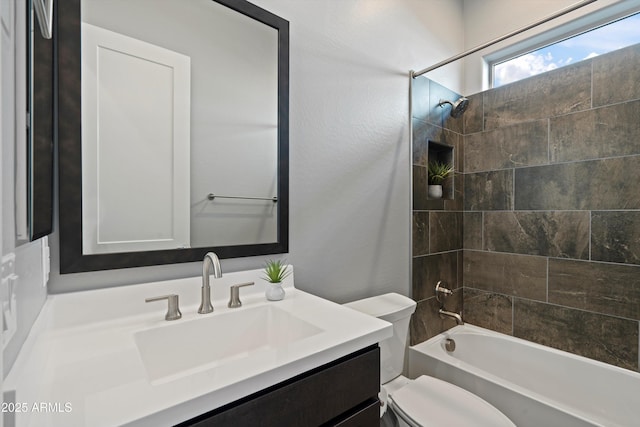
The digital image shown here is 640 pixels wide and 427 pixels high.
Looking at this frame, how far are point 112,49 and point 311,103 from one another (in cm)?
75

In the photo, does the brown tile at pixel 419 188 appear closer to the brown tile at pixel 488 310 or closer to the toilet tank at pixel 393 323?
the toilet tank at pixel 393 323

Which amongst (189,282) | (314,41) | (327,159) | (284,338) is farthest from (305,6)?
(284,338)

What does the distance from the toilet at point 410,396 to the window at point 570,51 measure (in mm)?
1821

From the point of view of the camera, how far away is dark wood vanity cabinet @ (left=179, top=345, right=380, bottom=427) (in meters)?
0.60

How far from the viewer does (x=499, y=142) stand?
2.18 m

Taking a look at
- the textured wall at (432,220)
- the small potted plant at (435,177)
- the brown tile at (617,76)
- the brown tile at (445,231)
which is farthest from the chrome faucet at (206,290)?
the brown tile at (617,76)

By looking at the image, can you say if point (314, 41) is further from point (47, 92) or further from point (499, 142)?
point (499, 142)

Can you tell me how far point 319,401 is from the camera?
72 centimetres

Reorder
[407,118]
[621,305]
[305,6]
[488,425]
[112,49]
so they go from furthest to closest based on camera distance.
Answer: [407,118], [621,305], [305,6], [488,425], [112,49]

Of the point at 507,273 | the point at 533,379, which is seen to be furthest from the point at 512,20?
the point at 533,379

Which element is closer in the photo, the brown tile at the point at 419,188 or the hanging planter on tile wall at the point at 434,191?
the brown tile at the point at 419,188

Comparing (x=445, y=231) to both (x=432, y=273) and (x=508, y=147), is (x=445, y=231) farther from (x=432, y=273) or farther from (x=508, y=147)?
(x=508, y=147)

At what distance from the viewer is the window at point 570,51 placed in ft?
5.66

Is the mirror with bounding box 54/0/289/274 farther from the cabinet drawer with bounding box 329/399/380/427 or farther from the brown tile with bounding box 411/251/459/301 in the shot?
the brown tile with bounding box 411/251/459/301
